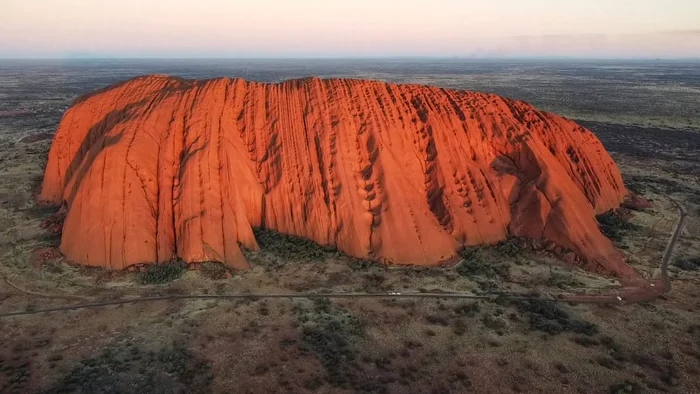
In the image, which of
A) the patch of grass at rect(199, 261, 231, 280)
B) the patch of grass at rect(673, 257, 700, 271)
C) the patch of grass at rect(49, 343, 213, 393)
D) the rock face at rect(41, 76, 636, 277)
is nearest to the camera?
the patch of grass at rect(49, 343, 213, 393)

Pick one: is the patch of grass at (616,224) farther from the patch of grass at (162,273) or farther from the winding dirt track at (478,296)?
the patch of grass at (162,273)

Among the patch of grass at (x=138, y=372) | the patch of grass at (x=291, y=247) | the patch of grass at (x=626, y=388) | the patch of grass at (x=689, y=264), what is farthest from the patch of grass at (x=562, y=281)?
the patch of grass at (x=138, y=372)

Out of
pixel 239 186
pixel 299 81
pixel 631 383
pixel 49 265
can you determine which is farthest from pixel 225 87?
pixel 631 383

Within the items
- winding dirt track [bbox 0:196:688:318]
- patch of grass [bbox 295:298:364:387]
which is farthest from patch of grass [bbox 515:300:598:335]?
patch of grass [bbox 295:298:364:387]

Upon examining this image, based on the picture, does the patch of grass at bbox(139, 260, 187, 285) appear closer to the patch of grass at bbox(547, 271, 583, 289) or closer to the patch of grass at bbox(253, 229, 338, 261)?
the patch of grass at bbox(253, 229, 338, 261)

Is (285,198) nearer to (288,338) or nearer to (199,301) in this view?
(199,301)
